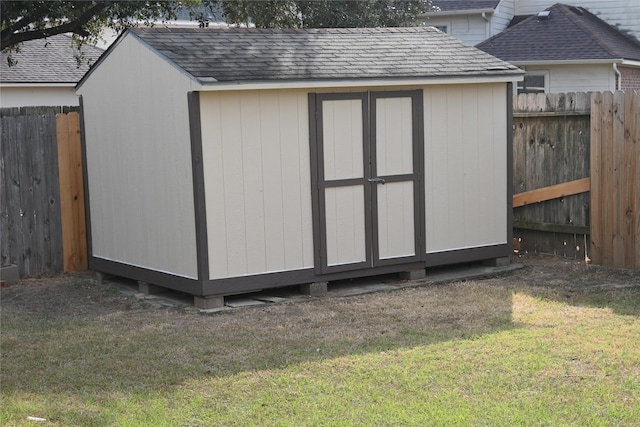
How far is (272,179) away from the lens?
947cm

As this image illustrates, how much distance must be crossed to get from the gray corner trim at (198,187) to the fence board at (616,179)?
469 cm

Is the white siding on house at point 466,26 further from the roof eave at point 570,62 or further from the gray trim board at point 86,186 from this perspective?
the gray trim board at point 86,186

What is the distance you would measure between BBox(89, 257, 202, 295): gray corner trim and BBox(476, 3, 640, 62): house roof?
45.7 ft

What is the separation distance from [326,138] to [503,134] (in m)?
2.39

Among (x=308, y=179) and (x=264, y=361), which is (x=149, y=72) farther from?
(x=264, y=361)

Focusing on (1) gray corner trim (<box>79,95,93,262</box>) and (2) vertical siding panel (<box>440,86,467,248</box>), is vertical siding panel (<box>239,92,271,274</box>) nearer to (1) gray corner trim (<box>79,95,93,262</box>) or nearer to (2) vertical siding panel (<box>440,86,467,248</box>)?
(2) vertical siding panel (<box>440,86,467,248</box>)

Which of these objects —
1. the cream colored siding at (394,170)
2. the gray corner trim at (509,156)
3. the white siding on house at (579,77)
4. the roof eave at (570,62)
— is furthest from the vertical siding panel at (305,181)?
the white siding on house at (579,77)

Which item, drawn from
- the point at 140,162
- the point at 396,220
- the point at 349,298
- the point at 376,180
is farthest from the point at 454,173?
the point at 140,162

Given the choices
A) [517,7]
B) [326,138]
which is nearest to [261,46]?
[326,138]

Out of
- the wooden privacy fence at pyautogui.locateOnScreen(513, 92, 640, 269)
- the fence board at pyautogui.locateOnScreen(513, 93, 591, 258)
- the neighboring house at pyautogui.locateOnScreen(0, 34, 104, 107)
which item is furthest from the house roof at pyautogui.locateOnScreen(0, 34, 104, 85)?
the wooden privacy fence at pyautogui.locateOnScreen(513, 92, 640, 269)

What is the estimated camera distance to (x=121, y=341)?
26.0 feet

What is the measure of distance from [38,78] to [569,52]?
12038 millimetres

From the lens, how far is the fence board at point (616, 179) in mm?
10531

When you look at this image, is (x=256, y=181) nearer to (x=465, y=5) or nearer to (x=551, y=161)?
(x=551, y=161)
